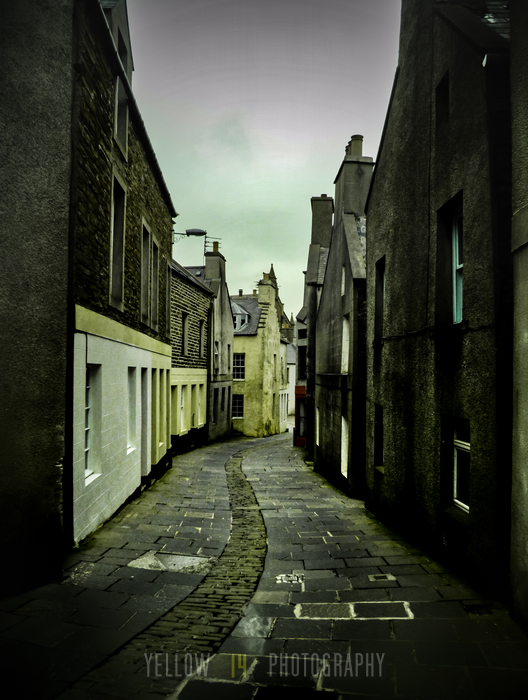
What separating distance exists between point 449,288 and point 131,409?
716 cm

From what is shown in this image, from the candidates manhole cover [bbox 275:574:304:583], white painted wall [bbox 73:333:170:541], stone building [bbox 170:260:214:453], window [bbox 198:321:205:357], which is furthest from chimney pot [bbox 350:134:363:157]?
manhole cover [bbox 275:574:304:583]

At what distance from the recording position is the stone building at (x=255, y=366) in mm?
35375

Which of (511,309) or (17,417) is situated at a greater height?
(511,309)

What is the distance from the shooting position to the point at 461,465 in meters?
6.40

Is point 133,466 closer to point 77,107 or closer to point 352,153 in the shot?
point 77,107

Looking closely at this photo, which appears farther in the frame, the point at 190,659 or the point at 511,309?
the point at 511,309

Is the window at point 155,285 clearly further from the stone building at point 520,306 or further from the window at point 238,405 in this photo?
the window at point 238,405

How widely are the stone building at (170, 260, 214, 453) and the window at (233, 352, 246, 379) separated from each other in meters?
11.0

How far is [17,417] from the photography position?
18.1ft

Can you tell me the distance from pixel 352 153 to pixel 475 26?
1302 cm

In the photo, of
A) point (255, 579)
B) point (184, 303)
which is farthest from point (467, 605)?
point (184, 303)

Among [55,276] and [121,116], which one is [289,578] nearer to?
[55,276]

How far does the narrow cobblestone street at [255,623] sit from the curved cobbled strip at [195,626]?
0.02 metres

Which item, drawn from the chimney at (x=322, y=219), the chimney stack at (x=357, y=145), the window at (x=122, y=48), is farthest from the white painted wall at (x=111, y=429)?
the chimney at (x=322, y=219)
